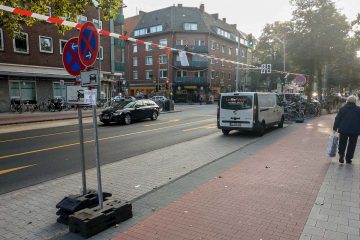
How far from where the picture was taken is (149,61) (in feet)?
192

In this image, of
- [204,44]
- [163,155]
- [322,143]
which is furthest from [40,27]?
[204,44]

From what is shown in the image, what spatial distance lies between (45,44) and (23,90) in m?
4.91

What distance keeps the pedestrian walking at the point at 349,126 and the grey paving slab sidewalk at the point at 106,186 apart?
326cm

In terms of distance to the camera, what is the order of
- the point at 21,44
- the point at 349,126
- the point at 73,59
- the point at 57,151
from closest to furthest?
the point at 73,59 → the point at 349,126 → the point at 57,151 → the point at 21,44

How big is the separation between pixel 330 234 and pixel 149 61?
186 ft

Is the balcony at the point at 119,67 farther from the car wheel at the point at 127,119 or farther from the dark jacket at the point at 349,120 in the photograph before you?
the dark jacket at the point at 349,120

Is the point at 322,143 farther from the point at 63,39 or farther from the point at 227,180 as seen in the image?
the point at 63,39

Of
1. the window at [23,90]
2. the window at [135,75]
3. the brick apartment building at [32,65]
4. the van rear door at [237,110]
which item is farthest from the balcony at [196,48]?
the van rear door at [237,110]

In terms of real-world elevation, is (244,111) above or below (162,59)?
below

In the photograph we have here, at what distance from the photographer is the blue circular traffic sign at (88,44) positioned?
4.29 metres

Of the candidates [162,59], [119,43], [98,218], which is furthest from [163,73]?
[98,218]

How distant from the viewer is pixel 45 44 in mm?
28844

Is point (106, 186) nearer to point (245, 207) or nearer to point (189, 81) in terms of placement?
point (245, 207)

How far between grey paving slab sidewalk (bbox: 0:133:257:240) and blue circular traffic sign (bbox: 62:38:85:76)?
7.55ft
